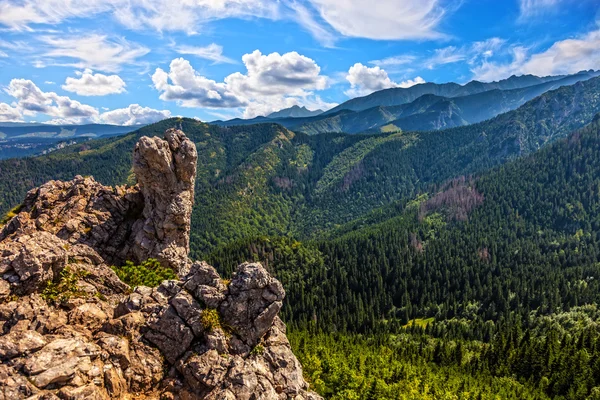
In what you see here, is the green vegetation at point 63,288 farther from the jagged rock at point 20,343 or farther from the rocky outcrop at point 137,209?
the rocky outcrop at point 137,209

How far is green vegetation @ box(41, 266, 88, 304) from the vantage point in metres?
40.4

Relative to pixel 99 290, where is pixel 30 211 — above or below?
above

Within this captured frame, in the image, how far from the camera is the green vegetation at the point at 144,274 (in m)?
65.3

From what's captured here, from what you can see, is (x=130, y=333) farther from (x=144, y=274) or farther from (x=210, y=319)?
(x=144, y=274)

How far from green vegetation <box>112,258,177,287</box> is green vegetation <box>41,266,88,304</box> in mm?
18909

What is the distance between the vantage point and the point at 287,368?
45.4 metres

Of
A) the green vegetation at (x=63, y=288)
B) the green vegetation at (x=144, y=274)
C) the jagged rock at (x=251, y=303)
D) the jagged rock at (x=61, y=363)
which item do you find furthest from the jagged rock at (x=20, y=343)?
the green vegetation at (x=144, y=274)

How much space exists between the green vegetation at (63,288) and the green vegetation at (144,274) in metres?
18.9

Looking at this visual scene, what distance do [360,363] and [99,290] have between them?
80816 millimetres

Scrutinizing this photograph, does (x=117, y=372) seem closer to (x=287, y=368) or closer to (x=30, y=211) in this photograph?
(x=287, y=368)

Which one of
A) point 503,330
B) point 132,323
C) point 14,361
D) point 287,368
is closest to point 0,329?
point 14,361

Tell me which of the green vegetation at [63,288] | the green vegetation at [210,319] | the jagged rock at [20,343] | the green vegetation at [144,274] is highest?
the green vegetation at [63,288]

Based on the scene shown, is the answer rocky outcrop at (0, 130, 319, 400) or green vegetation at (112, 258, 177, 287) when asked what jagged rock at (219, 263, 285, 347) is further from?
green vegetation at (112, 258, 177, 287)

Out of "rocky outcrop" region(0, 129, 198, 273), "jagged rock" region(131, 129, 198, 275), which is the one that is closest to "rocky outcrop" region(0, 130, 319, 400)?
"rocky outcrop" region(0, 129, 198, 273)
